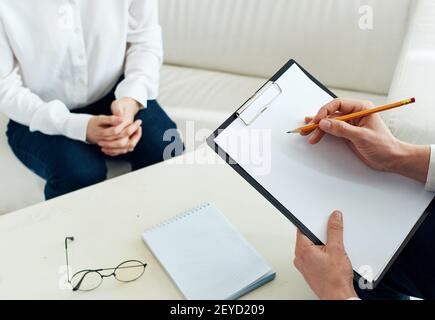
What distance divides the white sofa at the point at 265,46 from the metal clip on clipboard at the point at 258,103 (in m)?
0.49

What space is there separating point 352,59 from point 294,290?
2.91 ft

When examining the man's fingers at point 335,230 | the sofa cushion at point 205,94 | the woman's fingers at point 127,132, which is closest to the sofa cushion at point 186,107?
the sofa cushion at point 205,94

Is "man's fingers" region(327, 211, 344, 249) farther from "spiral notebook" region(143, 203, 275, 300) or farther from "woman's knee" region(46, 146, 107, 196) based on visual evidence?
"woman's knee" region(46, 146, 107, 196)

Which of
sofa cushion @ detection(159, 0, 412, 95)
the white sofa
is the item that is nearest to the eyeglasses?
the white sofa

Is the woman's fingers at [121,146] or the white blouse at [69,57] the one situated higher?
the white blouse at [69,57]

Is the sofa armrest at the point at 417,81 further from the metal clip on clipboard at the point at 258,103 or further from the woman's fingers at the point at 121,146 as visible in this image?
the woman's fingers at the point at 121,146

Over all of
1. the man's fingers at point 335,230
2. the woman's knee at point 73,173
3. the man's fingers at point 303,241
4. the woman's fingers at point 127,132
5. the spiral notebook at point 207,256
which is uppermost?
the man's fingers at point 335,230

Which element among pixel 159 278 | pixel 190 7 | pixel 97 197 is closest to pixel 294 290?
pixel 159 278

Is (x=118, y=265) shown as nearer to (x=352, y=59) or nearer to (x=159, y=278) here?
(x=159, y=278)

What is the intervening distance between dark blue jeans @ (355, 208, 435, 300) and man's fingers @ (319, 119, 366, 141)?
0.23 meters

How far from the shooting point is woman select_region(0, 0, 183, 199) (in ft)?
3.73

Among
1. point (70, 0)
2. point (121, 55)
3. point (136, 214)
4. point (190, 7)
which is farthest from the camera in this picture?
point (190, 7)

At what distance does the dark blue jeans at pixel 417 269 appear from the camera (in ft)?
2.99

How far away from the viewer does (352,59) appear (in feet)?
5.00
